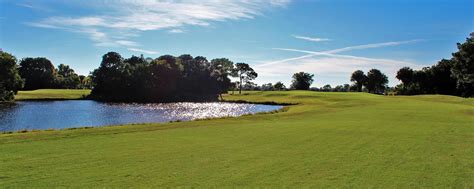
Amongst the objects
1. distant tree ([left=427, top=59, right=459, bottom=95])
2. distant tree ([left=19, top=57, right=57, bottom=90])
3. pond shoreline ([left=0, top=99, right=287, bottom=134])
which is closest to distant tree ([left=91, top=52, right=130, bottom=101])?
distant tree ([left=19, top=57, right=57, bottom=90])

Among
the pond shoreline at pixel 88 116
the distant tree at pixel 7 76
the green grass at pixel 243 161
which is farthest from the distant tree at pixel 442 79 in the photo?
the distant tree at pixel 7 76

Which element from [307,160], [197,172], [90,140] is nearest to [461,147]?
[307,160]

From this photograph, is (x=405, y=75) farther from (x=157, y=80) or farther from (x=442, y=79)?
(x=157, y=80)

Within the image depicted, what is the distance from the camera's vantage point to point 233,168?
41.1ft

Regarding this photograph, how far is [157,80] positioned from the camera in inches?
4422

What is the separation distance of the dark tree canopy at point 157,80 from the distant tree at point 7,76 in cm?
2879

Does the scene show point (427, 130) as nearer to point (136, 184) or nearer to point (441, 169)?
point (441, 169)

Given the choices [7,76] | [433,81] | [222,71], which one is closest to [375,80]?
[433,81]

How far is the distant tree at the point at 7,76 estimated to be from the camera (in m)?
73.1

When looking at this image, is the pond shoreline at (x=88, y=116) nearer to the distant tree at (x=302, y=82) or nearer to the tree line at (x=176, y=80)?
the tree line at (x=176, y=80)

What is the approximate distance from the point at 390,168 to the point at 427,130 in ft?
40.7

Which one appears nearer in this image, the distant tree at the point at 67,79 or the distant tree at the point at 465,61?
the distant tree at the point at 465,61

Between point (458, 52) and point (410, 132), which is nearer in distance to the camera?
point (410, 132)

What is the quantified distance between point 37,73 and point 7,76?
7594cm
